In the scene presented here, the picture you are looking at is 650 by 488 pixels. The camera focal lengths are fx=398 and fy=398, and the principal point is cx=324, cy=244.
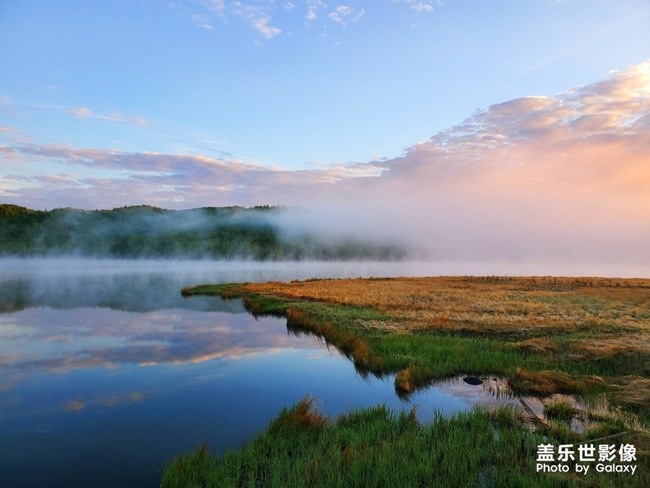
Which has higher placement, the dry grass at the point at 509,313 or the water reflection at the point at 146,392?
the dry grass at the point at 509,313

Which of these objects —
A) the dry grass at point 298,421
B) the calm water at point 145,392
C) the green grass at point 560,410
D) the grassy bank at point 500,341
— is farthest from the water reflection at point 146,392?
the green grass at point 560,410

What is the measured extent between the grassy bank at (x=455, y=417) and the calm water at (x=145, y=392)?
1687 millimetres

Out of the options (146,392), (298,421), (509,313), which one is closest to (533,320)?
(509,313)

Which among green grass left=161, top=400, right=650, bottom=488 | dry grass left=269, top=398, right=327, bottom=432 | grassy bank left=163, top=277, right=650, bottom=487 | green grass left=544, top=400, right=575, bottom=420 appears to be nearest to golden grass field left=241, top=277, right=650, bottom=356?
grassy bank left=163, top=277, right=650, bottom=487

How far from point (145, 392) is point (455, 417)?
13.1 m

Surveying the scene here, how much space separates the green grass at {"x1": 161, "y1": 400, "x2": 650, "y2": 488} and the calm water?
1.66 meters

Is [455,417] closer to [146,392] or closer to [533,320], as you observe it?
[146,392]

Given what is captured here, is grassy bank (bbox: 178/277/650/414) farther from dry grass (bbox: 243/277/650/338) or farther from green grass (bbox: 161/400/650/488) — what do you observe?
green grass (bbox: 161/400/650/488)

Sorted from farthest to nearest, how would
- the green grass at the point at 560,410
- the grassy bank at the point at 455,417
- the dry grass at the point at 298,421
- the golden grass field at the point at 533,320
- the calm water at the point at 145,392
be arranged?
the golden grass field at the point at 533,320 < the green grass at the point at 560,410 < the dry grass at the point at 298,421 < the calm water at the point at 145,392 < the grassy bank at the point at 455,417

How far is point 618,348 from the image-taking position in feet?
67.7

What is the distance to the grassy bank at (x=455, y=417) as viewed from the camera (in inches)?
367

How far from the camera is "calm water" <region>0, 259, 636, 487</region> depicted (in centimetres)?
1165

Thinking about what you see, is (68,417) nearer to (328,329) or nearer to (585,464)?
(585,464)

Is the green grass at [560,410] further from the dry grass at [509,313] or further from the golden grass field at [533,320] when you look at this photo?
the dry grass at [509,313]
